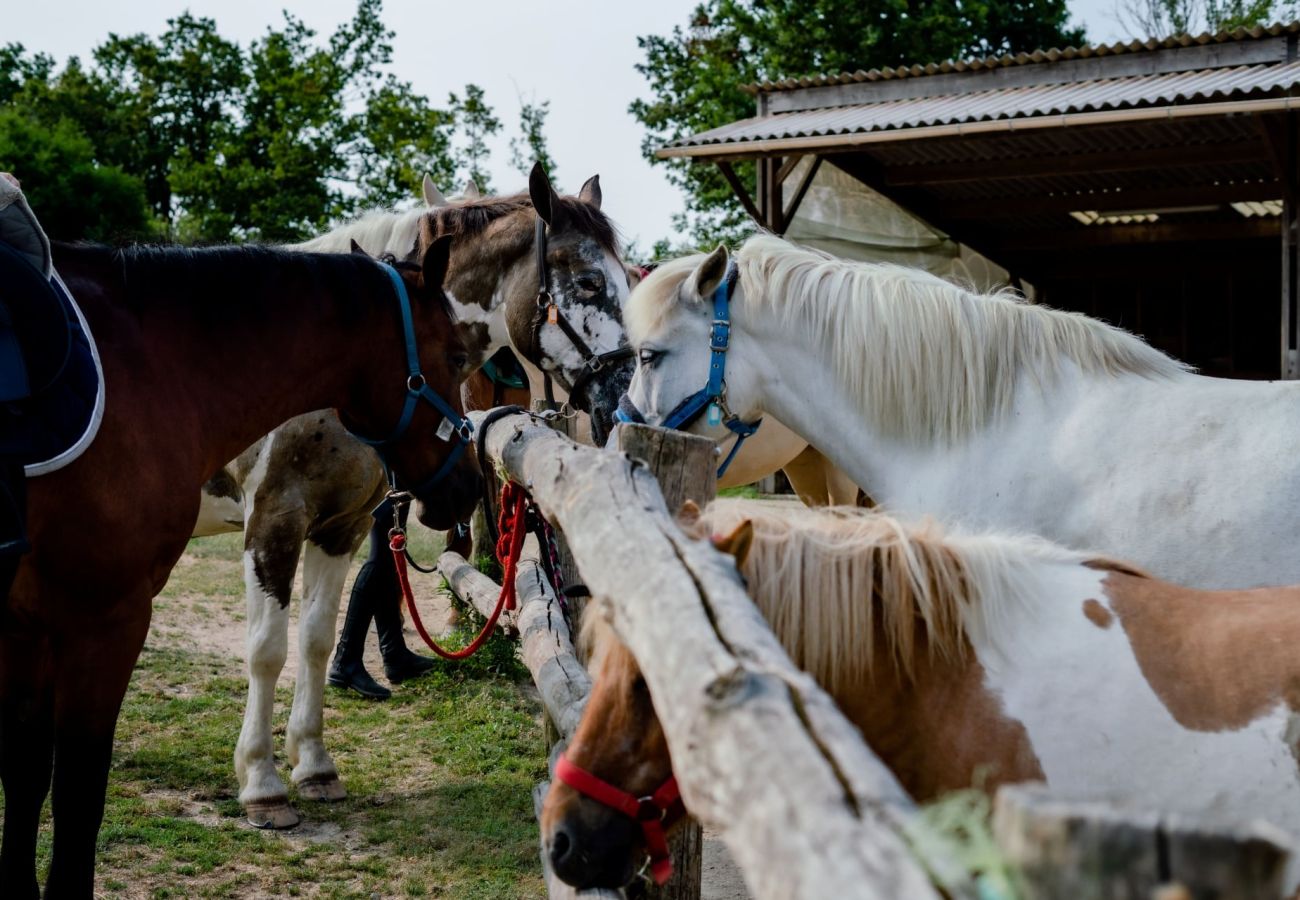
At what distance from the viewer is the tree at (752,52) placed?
1942cm

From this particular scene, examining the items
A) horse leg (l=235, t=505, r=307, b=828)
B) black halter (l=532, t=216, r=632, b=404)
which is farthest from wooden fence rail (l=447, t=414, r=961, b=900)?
horse leg (l=235, t=505, r=307, b=828)

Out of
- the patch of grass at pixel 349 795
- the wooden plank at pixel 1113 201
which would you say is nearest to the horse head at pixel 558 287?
the patch of grass at pixel 349 795


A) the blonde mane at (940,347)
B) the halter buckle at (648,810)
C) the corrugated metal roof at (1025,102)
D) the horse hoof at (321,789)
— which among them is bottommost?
the horse hoof at (321,789)

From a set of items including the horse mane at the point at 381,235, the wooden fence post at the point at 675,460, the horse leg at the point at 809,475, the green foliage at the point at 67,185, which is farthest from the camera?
the green foliage at the point at 67,185

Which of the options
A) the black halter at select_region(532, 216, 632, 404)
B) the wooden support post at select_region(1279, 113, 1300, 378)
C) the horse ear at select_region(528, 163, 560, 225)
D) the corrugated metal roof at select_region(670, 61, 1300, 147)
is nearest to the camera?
the horse ear at select_region(528, 163, 560, 225)

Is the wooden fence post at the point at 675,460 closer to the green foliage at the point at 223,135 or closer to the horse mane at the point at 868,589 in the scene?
the horse mane at the point at 868,589

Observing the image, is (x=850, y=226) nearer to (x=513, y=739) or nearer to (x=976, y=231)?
(x=976, y=231)

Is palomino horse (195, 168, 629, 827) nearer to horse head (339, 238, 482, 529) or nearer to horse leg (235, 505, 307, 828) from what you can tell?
horse leg (235, 505, 307, 828)

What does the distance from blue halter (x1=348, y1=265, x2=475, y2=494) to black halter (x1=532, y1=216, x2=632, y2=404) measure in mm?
645

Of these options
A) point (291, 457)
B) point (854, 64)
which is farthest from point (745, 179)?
point (291, 457)

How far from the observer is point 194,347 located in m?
3.00

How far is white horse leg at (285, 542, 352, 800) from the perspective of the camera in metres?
4.21

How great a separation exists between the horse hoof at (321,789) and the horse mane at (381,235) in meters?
2.01

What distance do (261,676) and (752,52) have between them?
18309 millimetres
